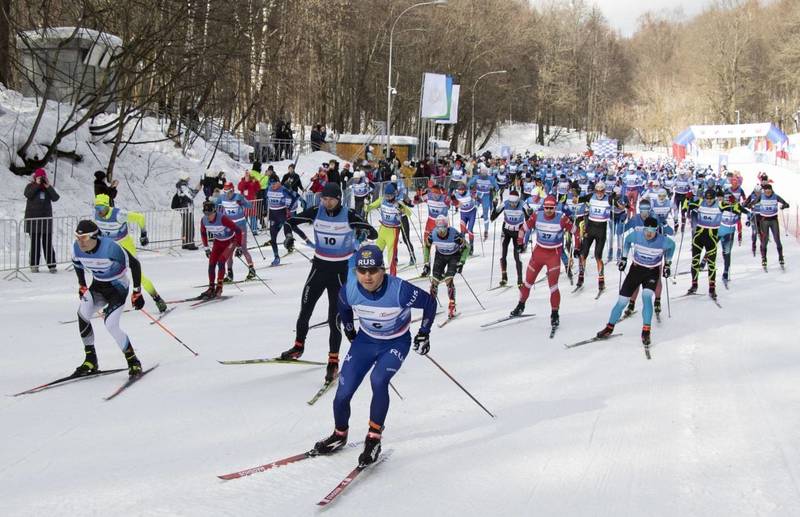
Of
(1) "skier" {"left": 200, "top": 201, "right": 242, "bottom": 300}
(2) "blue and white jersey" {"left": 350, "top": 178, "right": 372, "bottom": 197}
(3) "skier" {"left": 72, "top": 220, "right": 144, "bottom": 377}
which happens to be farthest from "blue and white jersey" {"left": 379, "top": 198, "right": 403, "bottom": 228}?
(2) "blue and white jersey" {"left": 350, "top": 178, "right": 372, "bottom": 197}

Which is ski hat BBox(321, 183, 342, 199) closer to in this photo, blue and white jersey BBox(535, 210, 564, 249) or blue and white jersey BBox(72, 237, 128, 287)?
blue and white jersey BBox(72, 237, 128, 287)

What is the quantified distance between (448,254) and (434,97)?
23.8 meters

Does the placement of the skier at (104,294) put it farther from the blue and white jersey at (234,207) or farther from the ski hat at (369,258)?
the blue and white jersey at (234,207)

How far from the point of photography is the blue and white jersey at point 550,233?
1134cm

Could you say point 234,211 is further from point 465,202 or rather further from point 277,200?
point 465,202

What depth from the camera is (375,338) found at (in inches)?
225

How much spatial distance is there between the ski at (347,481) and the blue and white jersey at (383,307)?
3.03ft

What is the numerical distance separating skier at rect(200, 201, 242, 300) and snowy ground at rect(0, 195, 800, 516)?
0.97 meters

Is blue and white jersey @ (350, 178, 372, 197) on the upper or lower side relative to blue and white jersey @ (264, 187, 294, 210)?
upper

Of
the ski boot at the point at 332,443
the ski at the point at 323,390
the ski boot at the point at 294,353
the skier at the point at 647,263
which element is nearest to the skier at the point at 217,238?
the ski boot at the point at 294,353

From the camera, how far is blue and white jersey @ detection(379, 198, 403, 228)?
13893 mm

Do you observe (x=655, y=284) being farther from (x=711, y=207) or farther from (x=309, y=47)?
(x=309, y=47)

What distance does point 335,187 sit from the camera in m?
8.25

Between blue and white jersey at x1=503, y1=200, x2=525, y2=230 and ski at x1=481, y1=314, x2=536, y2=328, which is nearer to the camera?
ski at x1=481, y1=314, x2=536, y2=328
